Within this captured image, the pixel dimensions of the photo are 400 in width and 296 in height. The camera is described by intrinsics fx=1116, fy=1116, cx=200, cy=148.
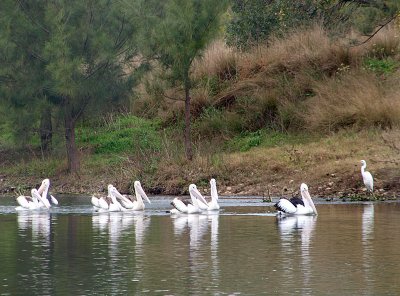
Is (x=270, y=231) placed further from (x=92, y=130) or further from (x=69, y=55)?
(x=92, y=130)

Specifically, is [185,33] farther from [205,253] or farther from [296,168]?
[205,253]

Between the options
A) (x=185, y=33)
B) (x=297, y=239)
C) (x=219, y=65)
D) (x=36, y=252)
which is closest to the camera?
(x=36, y=252)

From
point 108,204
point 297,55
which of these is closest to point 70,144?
point 297,55

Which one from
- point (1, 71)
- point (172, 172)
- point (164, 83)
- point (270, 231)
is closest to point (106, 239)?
point (270, 231)

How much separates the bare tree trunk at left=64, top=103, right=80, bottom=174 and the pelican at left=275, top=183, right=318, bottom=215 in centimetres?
1320

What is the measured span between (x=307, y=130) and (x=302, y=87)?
2.88m

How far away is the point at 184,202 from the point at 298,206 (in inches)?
112

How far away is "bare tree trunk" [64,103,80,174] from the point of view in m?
36.8

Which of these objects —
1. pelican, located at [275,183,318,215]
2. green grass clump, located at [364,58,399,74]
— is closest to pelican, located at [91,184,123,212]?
pelican, located at [275,183,318,215]

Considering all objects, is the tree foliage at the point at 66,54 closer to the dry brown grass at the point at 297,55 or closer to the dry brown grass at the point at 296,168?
the dry brown grass at the point at 297,55

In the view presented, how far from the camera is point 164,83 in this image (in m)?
34.7

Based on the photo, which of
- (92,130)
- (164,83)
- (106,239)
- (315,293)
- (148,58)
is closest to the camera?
(315,293)

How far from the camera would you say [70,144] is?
3697 cm

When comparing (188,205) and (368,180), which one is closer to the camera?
(188,205)
